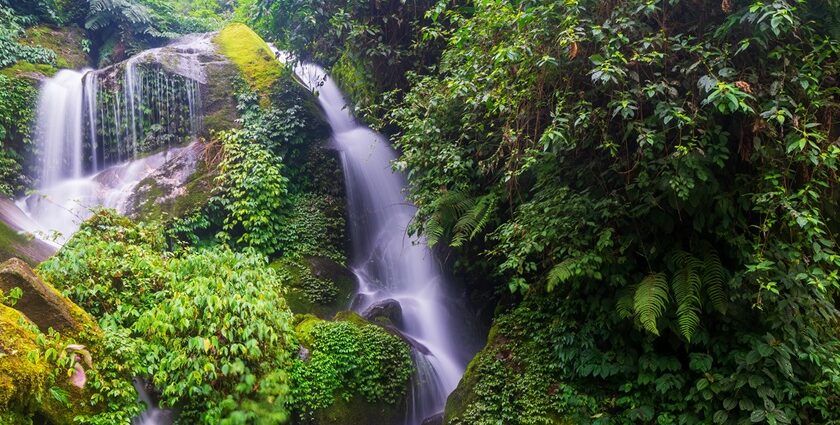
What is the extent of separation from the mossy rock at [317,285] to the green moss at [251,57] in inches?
151

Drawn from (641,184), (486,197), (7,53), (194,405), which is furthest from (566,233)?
(7,53)

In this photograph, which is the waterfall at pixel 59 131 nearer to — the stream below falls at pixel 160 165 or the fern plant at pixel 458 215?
the stream below falls at pixel 160 165

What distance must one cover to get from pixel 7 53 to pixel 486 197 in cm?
1031

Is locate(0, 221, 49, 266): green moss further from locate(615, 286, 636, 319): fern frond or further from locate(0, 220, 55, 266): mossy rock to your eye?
locate(615, 286, 636, 319): fern frond

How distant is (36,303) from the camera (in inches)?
170

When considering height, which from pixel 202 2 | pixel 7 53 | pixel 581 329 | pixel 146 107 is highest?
pixel 202 2

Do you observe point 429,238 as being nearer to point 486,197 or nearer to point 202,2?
point 486,197

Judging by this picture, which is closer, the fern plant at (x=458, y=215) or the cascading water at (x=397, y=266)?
the fern plant at (x=458, y=215)

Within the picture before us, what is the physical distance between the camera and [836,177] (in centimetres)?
462

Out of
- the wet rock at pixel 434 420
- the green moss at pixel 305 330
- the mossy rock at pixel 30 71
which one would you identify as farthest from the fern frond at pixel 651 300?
the mossy rock at pixel 30 71

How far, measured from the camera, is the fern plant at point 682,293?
4.64 metres

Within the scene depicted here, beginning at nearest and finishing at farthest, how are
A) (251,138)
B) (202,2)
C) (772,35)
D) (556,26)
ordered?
(772,35)
(556,26)
(251,138)
(202,2)

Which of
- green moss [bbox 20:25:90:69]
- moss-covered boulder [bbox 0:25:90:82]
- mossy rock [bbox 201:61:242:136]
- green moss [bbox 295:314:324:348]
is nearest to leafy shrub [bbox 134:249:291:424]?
green moss [bbox 295:314:324:348]

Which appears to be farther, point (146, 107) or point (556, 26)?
point (146, 107)
